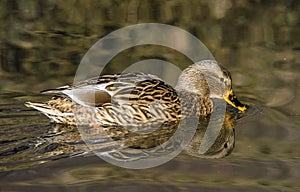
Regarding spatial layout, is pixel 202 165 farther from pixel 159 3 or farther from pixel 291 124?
pixel 159 3

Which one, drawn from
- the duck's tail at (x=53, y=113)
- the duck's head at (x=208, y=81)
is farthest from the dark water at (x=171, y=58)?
the duck's head at (x=208, y=81)

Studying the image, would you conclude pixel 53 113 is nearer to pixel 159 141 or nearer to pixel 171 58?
pixel 159 141

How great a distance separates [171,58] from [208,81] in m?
1.27

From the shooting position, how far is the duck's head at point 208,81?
27.8 ft

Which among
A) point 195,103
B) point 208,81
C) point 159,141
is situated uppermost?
point 208,81

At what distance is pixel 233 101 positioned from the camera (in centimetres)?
839

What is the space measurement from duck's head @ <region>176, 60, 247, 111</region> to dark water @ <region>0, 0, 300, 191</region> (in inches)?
11.1

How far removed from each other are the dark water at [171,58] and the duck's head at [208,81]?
0.92ft

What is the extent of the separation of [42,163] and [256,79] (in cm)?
338

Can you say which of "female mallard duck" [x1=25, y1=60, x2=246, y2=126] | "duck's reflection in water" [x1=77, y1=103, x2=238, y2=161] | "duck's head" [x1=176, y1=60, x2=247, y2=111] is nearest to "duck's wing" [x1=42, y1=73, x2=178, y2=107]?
"female mallard duck" [x1=25, y1=60, x2=246, y2=126]

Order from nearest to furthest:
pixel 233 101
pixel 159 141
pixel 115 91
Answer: pixel 159 141, pixel 115 91, pixel 233 101

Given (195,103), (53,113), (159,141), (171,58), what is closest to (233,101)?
(195,103)

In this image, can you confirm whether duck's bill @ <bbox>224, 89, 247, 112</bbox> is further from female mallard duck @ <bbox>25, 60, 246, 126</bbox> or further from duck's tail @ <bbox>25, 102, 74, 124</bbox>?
duck's tail @ <bbox>25, 102, 74, 124</bbox>

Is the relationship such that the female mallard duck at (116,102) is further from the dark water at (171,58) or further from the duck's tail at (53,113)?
the dark water at (171,58)
